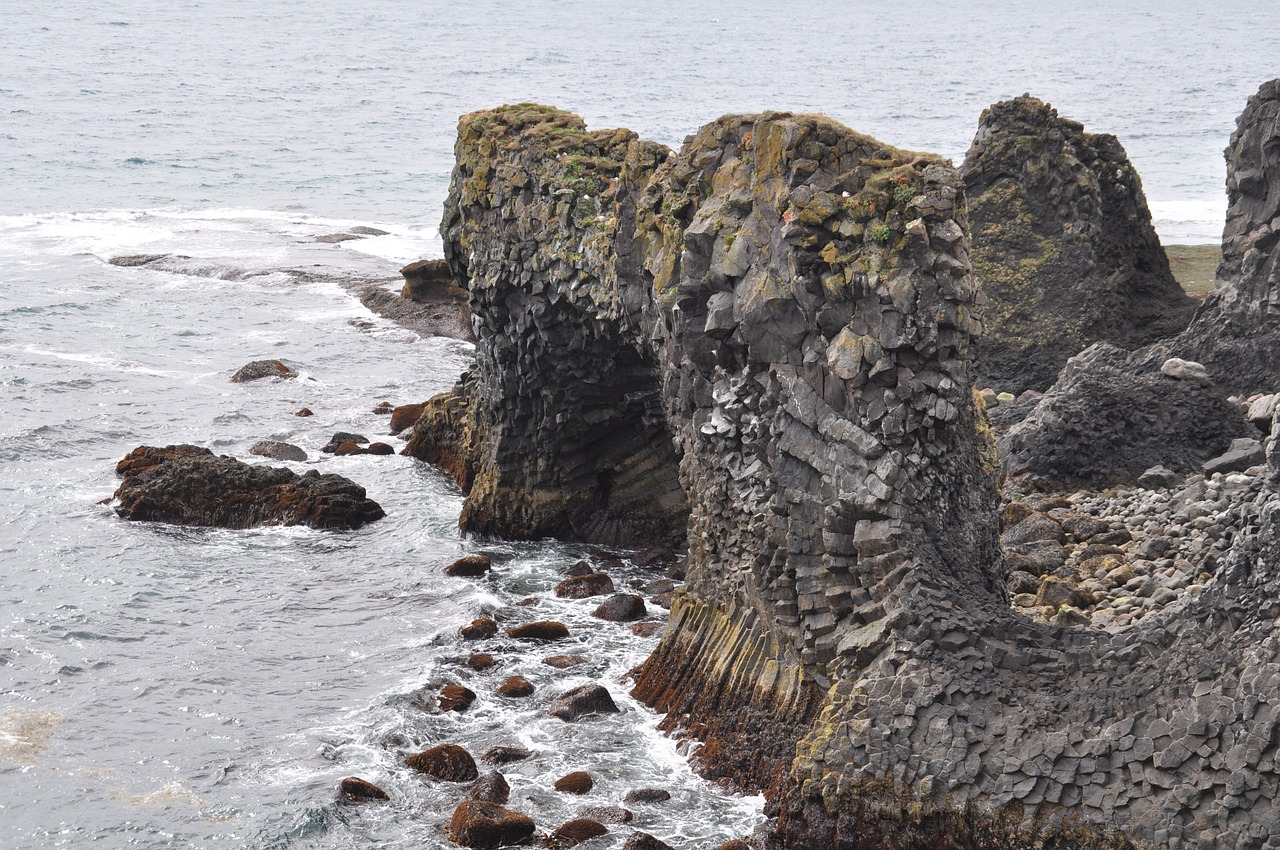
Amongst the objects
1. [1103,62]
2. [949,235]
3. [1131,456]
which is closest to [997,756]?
[949,235]

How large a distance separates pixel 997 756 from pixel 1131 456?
38.4 ft

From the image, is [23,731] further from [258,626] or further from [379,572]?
[379,572]

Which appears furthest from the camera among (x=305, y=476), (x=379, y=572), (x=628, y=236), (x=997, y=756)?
(x=305, y=476)

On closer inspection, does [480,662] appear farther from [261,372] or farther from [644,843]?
[261,372]

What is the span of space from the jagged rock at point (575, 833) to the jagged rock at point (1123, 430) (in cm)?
1214

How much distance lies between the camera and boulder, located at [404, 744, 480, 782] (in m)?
17.8

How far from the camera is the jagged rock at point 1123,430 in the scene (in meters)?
24.2

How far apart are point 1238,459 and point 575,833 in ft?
42.8

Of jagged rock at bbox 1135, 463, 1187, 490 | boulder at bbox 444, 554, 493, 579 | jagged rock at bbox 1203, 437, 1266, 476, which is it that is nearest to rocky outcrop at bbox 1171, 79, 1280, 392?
jagged rock at bbox 1203, 437, 1266, 476

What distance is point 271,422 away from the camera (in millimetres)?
36406

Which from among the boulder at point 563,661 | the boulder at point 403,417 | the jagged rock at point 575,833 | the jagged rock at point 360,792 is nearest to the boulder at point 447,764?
the jagged rock at point 360,792

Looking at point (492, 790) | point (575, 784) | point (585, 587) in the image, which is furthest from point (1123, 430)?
point (492, 790)

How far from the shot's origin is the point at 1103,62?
466 feet

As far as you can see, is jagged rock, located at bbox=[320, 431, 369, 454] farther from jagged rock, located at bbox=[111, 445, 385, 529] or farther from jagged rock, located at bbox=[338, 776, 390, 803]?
jagged rock, located at bbox=[338, 776, 390, 803]
